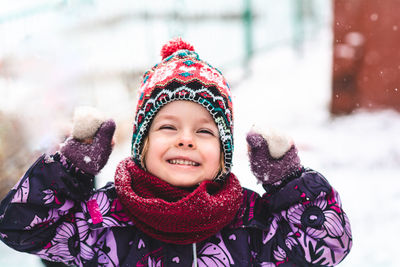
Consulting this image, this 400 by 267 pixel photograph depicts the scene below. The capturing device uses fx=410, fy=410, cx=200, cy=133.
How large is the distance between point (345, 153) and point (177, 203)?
2186 mm

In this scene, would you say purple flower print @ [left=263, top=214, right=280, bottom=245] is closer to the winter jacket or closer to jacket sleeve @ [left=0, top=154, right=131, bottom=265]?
the winter jacket

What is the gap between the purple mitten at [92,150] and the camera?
42.6 inches

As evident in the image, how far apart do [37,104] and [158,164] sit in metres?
0.66

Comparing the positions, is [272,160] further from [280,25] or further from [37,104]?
[280,25]

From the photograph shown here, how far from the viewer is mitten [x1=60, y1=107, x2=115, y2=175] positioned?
3.55ft

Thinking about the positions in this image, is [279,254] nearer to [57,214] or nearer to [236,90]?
[57,214]

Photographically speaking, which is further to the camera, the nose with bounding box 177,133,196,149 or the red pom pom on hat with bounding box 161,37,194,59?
the red pom pom on hat with bounding box 161,37,194,59

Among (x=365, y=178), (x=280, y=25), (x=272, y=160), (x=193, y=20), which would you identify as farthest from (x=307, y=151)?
(x=280, y=25)

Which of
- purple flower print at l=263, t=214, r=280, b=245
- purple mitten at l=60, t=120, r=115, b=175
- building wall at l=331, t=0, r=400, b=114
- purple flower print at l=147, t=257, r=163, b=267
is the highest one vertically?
building wall at l=331, t=0, r=400, b=114

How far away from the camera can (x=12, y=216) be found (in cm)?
102

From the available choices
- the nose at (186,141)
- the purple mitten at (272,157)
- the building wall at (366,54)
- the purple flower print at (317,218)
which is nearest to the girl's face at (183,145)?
the nose at (186,141)

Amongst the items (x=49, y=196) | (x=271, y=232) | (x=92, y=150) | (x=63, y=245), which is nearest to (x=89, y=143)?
(x=92, y=150)

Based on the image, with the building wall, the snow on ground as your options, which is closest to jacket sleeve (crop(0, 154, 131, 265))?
the snow on ground

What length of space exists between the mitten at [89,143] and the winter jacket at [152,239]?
3 cm
